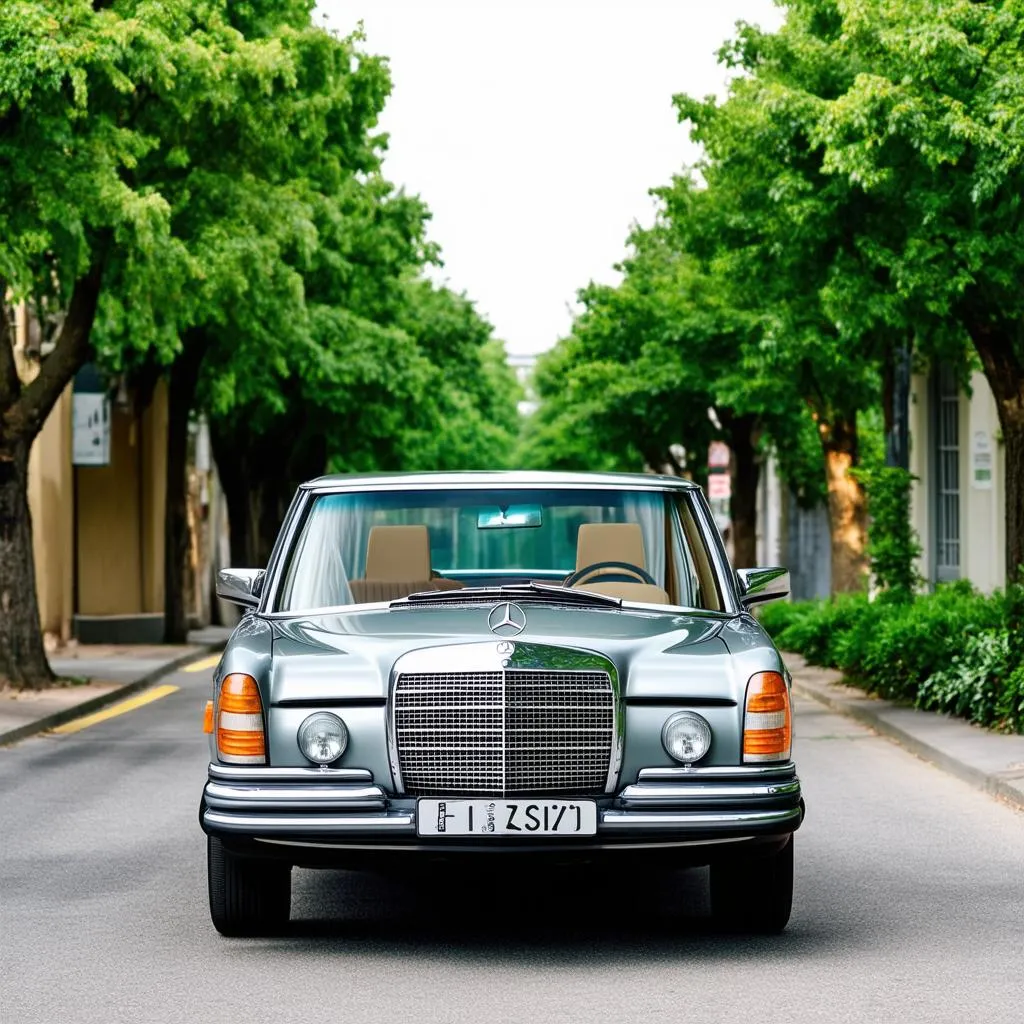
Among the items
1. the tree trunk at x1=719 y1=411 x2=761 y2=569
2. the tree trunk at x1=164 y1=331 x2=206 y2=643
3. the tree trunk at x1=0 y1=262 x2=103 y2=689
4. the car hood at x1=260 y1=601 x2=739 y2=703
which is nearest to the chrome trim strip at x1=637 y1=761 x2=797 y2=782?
the car hood at x1=260 y1=601 x2=739 y2=703

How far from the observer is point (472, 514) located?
8.85 m

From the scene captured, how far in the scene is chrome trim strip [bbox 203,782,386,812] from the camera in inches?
269

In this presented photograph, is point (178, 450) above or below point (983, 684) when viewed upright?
above

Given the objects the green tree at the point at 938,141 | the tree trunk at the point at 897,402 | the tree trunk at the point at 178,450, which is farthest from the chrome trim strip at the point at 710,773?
the tree trunk at the point at 178,450

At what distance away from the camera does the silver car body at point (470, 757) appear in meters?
6.84

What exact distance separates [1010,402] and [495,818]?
13482mm

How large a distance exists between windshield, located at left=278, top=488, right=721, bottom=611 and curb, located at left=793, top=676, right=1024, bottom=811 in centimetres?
400

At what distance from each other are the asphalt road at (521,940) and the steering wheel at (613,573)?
3.97 feet

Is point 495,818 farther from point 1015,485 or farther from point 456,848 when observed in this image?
point 1015,485

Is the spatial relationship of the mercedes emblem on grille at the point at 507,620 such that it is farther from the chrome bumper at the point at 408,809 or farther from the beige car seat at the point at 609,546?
Answer: the beige car seat at the point at 609,546

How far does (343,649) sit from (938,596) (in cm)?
1453

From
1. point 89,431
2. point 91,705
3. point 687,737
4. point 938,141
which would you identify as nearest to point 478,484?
point 687,737

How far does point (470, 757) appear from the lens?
22.5 ft

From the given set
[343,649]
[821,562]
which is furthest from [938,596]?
[821,562]
